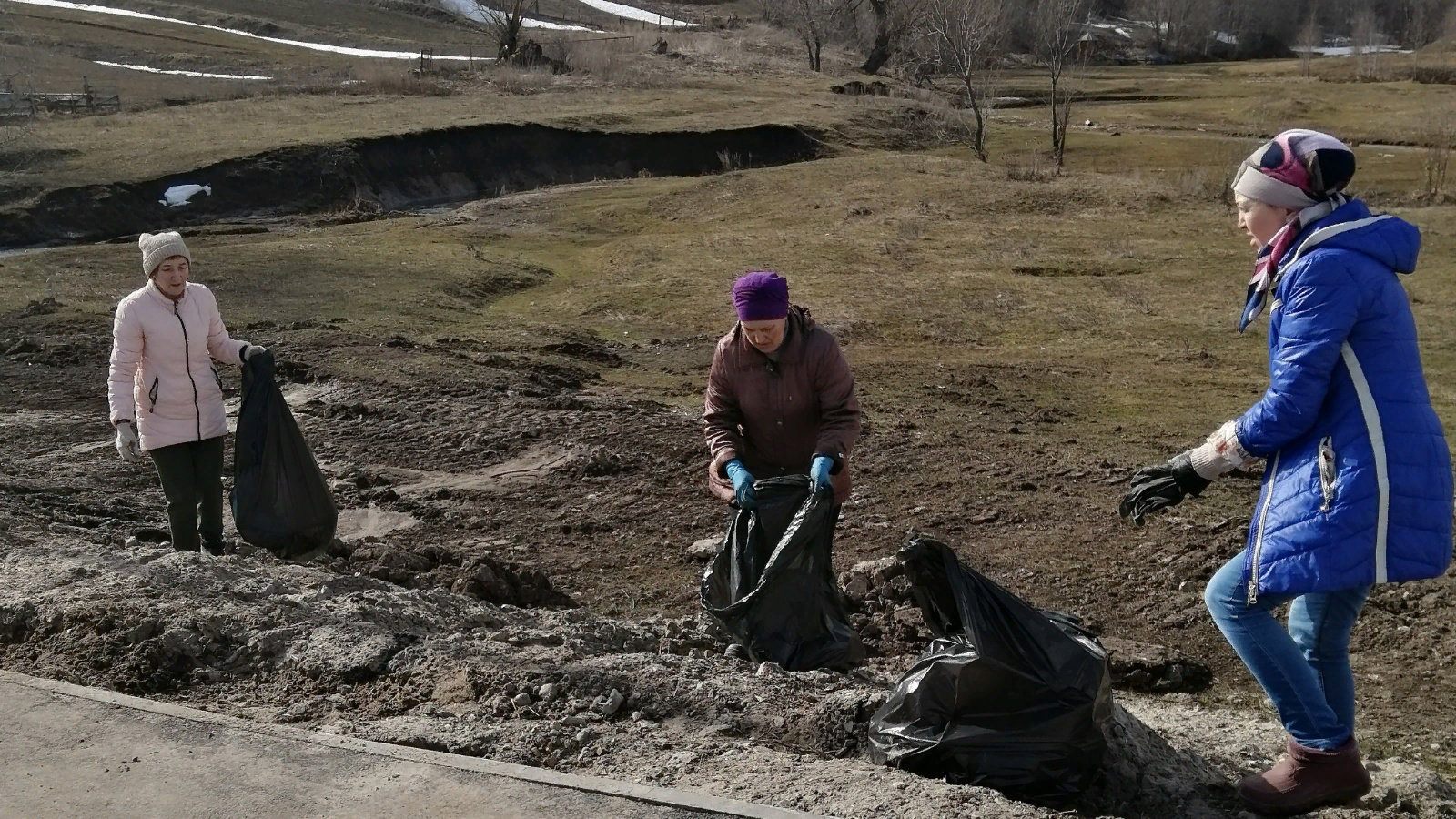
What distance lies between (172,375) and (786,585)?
2929 mm

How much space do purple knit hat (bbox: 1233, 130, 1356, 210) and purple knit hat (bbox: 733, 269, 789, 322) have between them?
173 centimetres

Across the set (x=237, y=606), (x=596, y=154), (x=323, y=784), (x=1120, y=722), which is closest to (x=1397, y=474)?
(x=1120, y=722)

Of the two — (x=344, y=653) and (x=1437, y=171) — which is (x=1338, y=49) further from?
(x=344, y=653)

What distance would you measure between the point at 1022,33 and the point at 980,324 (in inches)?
2464

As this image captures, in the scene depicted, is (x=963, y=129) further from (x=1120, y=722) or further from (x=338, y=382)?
(x=1120, y=722)

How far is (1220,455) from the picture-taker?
3.54m

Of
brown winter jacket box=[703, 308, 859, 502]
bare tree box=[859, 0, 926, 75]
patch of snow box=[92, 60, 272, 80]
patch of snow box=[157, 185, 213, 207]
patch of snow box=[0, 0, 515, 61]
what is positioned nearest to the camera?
brown winter jacket box=[703, 308, 859, 502]

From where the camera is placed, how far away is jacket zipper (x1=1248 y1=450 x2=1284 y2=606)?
3.46 m

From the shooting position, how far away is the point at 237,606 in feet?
16.6

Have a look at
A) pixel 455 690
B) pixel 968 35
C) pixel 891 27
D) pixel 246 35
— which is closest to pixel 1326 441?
pixel 455 690

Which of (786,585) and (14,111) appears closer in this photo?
(786,585)

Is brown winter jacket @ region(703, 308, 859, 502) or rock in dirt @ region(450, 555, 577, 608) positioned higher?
brown winter jacket @ region(703, 308, 859, 502)

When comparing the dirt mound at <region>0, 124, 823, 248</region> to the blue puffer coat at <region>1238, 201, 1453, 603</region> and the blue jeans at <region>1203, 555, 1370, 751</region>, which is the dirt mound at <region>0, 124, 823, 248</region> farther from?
the blue puffer coat at <region>1238, 201, 1453, 603</region>

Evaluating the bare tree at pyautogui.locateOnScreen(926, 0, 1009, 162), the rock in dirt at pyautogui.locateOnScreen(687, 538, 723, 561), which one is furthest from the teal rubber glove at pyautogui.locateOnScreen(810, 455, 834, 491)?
the bare tree at pyautogui.locateOnScreen(926, 0, 1009, 162)
